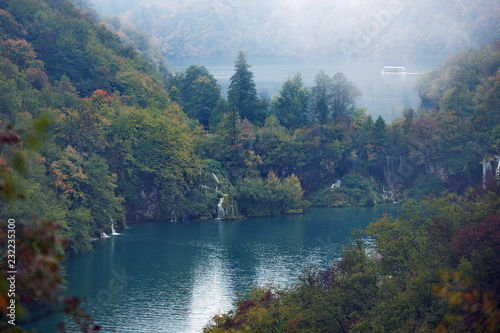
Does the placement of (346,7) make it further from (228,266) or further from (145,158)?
(228,266)

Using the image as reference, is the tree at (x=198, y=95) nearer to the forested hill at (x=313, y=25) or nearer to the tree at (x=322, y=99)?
the tree at (x=322, y=99)

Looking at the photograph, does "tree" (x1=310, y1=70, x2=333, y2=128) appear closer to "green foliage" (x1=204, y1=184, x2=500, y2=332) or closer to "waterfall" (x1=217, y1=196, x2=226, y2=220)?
"waterfall" (x1=217, y1=196, x2=226, y2=220)

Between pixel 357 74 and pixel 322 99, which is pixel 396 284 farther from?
pixel 357 74

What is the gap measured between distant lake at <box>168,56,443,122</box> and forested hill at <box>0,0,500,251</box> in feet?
34.3

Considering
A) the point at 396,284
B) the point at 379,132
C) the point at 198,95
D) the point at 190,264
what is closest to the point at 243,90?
the point at 198,95

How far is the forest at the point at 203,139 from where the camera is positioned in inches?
1431

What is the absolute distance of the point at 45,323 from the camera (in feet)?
77.7

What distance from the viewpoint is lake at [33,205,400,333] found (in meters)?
24.9

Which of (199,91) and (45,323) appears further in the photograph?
(199,91)

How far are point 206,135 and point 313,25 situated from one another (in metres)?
77.9

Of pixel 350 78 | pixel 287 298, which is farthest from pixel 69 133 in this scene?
pixel 350 78

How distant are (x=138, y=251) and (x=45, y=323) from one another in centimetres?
1100

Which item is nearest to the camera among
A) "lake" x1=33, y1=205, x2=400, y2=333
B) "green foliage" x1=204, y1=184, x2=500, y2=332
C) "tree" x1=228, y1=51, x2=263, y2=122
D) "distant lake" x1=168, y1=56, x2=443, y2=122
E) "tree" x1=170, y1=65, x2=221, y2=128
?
"green foliage" x1=204, y1=184, x2=500, y2=332

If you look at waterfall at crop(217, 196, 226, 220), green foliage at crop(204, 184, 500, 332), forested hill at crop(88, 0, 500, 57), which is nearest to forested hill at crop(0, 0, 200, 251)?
waterfall at crop(217, 196, 226, 220)
